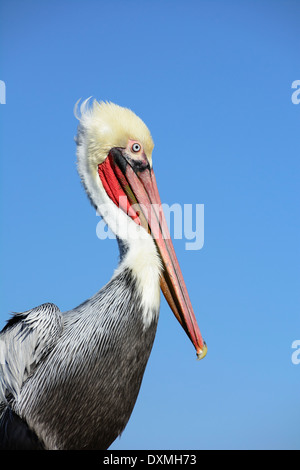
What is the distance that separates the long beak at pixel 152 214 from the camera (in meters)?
5.20

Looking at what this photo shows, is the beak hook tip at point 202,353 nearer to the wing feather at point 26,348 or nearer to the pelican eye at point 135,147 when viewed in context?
A: the wing feather at point 26,348

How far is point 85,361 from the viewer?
15.2 feet

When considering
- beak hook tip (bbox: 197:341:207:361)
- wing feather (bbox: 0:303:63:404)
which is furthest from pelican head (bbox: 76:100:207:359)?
wing feather (bbox: 0:303:63:404)

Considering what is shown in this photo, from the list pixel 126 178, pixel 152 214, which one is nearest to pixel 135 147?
pixel 126 178

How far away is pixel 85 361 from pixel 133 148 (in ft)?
6.66

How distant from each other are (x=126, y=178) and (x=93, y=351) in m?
1.68

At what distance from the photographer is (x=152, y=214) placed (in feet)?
17.8

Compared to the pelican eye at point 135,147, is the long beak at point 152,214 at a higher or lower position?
lower

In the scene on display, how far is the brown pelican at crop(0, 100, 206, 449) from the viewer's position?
4.57 m

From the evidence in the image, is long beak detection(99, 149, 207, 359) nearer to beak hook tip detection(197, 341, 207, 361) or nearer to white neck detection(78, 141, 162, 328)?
beak hook tip detection(197, 341, 207, 361)

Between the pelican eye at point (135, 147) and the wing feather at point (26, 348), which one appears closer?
the wing feather at point (26, 348)

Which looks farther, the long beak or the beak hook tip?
the long beak

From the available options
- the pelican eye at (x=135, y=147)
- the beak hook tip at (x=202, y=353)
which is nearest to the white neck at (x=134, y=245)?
the pelican eye at (x=135, y=147)
